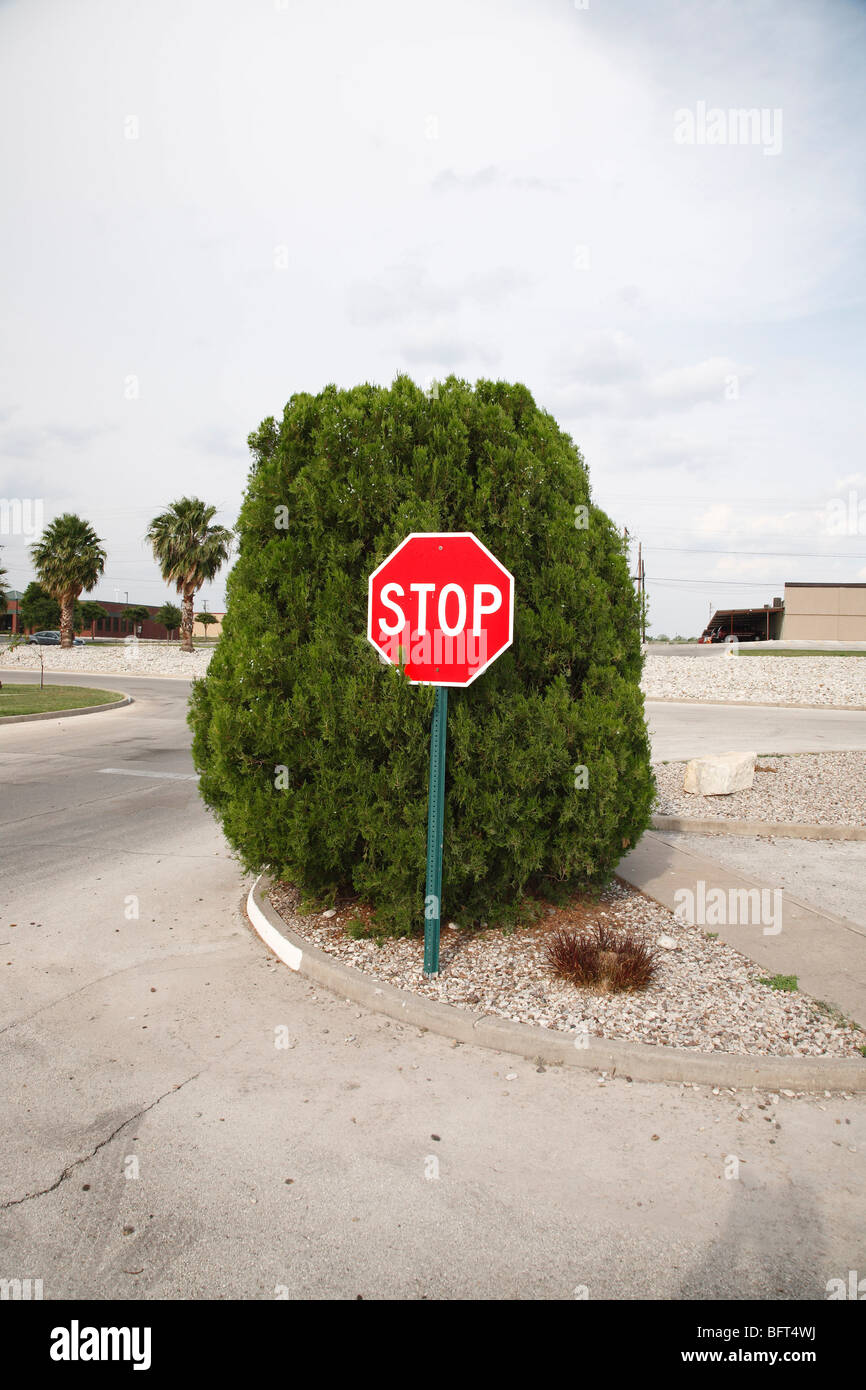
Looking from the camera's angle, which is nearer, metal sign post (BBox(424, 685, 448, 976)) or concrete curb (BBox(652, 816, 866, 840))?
metal sign post (BBox(424, 685, 448, 976))

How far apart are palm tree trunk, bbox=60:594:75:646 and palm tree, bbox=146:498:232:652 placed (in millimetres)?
6924

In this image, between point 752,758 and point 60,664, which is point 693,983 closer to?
point 752,758

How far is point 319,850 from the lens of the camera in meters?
5.43

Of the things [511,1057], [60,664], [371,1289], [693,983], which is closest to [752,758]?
[693,983]

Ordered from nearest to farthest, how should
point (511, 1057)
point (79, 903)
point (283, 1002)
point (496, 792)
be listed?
point (511, 1057), point (283, 1002), point (496, 792), point (79, 903)

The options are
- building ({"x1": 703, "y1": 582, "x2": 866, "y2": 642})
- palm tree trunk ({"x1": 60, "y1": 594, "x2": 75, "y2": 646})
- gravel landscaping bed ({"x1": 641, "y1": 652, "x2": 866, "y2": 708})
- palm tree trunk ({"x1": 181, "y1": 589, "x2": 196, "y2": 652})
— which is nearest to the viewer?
gravel landscaping bed ({"x1": 641, "y1": 652, "x2": 866, "y2": 708})

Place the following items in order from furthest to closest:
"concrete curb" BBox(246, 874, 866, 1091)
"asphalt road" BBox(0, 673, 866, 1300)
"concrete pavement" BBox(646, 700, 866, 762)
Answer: "concrete pavement" BBox(646, 700, 866, 762)
"concrete curb" BBox(246, 874, 866, 1091)
"asphalt road" BBox(0, 673, 866, 1300)

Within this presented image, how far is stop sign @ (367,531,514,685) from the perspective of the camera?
464 centimetres

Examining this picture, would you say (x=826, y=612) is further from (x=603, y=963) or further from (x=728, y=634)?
(x=603, y=963)

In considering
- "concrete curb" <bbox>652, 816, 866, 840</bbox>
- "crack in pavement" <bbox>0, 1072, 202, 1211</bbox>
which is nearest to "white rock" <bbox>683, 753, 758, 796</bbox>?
"concrete curb" <bbox>652, 816, 866, 840</bbox>

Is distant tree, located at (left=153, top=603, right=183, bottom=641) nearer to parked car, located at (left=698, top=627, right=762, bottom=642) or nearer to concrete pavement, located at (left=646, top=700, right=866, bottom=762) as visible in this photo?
parked car, located at (left=698, top=627, right=762, bottom=642)

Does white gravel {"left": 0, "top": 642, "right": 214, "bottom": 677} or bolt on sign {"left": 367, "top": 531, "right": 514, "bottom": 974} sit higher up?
bolt on sign {"left": 367, "top": 531, "right": 514, "bottom": 974}

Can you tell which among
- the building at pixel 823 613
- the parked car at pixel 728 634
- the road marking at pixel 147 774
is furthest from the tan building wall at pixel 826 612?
the road marking at pixel 147 774
